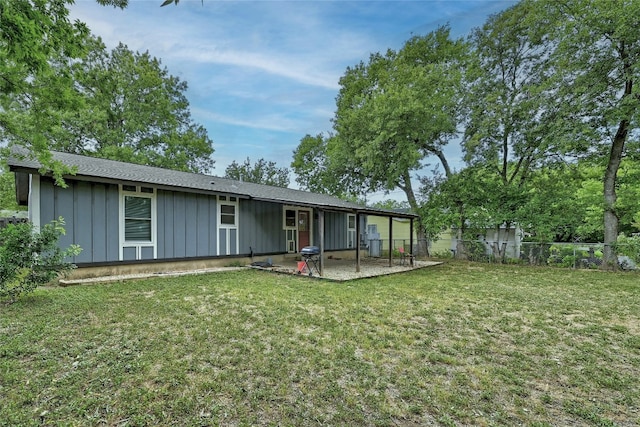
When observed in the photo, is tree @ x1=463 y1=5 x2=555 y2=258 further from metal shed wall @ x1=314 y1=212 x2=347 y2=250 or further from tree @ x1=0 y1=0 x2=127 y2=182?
tree @ x1=0 y1=0 x2=127 y2=182

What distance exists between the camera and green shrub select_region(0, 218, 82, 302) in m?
4.62

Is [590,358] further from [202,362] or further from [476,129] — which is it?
[476,129]

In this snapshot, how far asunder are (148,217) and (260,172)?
25.8 m

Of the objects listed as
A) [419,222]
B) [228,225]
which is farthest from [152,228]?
[419,222]

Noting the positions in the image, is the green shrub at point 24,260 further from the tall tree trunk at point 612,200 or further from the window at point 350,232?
the tall tree trunk at point 612,200

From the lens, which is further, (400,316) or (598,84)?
(598,84)

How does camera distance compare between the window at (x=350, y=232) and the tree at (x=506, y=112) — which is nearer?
the tree at (x=506, y=112)

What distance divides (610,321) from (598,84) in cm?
911

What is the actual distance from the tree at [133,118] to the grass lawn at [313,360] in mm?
14976

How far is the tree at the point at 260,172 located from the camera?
3312 centimetres

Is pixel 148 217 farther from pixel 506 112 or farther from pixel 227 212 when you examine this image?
pixel 506 112

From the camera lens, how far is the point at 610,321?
4.57 meters

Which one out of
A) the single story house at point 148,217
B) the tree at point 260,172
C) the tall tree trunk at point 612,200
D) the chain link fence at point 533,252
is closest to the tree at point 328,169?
the chain link fence at point 533,252

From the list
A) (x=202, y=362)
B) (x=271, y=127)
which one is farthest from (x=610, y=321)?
(x=271, y=127)
